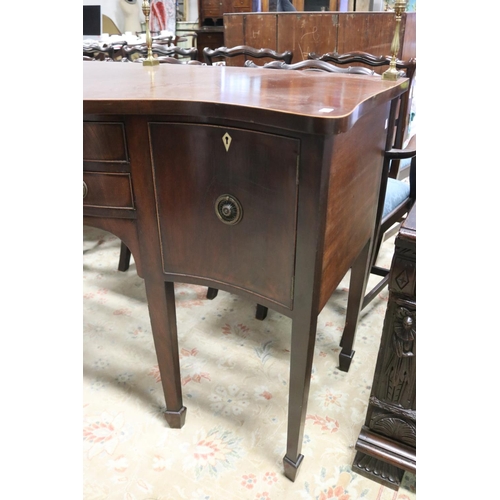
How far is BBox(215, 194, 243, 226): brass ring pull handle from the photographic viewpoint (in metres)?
0.69

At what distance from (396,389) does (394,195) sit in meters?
0.61

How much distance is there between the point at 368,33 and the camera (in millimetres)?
2020

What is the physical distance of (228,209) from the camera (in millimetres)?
690

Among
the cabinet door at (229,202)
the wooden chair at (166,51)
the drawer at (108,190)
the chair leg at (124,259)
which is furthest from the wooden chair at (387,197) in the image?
the chair leg at (124,259)

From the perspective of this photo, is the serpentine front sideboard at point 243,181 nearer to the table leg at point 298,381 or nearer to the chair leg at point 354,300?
the table leg at point 298,381

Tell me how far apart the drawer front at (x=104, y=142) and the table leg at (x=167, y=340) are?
0.83 ft

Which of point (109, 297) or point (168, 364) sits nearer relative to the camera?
point (168, 364)

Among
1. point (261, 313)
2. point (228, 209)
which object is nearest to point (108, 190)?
point (228, 209)

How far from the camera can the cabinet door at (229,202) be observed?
63 cm
